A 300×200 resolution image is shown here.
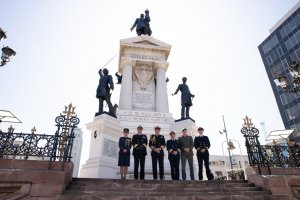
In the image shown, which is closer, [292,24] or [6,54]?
[6,54]

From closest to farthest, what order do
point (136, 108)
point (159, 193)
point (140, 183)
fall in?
point (159, 193) → point (140, 183) → point (136, 108)

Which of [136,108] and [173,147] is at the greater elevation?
[136,108]

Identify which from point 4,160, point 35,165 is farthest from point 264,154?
point 4,160

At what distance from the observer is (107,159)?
10.2m

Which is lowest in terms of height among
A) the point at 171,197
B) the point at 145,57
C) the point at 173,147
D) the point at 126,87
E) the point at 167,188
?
the point at 171,197

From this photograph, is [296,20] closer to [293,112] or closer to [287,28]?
[287,28]

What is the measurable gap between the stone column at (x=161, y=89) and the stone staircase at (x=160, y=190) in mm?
7081

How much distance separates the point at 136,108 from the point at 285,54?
3976 cm

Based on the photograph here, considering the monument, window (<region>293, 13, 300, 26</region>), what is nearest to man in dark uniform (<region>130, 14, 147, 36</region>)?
the monument

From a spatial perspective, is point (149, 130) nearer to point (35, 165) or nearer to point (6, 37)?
point (35, 165)

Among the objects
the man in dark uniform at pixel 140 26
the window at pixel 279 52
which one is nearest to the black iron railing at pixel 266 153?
the man in dark uniform at pixel 140 26

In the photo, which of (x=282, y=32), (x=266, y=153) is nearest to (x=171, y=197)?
(x=266, y=153)

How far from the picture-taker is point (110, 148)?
1075 centimetres

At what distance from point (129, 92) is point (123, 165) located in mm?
6754
